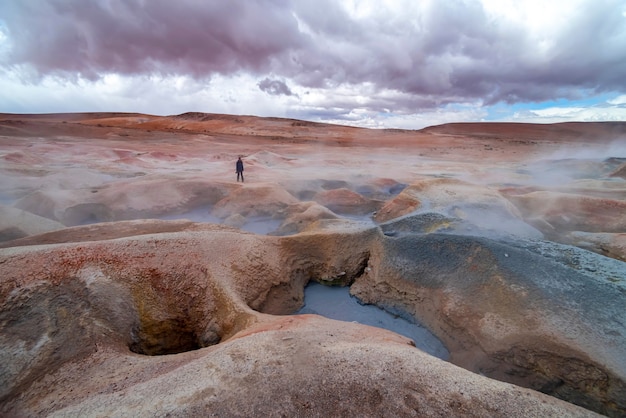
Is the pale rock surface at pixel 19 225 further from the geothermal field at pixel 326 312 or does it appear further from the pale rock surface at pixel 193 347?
the pale rock surface at pixel 193 347

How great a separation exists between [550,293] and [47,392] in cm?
629

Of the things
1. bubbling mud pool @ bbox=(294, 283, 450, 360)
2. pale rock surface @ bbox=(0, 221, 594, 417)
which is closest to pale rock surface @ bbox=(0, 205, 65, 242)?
pale rock surface @ bbox=(0, 221, 594, 417)

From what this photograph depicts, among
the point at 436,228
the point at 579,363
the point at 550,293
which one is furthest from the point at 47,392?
the point at 436,228

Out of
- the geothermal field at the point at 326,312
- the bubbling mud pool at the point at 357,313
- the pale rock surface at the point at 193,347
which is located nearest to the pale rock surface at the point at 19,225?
the geothermal field at the point at 326,312

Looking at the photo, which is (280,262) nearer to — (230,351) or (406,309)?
(406,309)

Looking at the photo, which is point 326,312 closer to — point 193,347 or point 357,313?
point 357,313

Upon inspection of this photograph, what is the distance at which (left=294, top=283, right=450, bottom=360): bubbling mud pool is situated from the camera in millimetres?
5801

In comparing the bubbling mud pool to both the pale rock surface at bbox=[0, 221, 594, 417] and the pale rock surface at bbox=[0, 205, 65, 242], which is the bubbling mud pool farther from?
the pale rock surface at bbox=[0, 205, 65, 242]

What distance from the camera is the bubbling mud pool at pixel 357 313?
5.80m

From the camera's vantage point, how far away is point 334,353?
3.58m

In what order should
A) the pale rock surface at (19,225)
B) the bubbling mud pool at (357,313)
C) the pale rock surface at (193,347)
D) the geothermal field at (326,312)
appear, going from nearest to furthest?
the pale rock surface at (193,347)
the geothermal field at (326,312)
the bubbling mud pool at (357,313)
the pale rock surface at (19,225)

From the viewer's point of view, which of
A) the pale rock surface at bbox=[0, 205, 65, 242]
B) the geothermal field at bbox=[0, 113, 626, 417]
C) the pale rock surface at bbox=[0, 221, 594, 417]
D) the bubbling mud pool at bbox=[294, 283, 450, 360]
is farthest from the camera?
the pale rock surface at bbox=[0, 205, 65, 242]

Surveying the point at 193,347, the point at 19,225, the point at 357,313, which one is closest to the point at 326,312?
the point at 357,313

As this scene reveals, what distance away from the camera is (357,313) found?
21.7 feet
